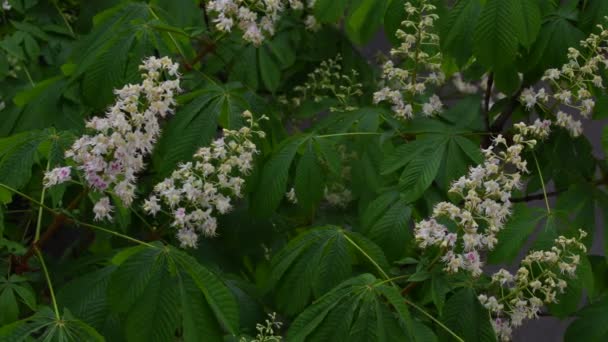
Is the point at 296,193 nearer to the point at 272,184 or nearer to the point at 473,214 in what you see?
the point at 272,184

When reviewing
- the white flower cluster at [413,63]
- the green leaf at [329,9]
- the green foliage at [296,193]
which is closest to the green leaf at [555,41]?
the green foliage at [296,193]

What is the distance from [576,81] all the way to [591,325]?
66 centimetres

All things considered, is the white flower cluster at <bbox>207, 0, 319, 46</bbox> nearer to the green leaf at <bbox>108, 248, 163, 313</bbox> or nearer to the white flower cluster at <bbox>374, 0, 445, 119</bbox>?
the white flower cluster at <bbox>374, 0, 445, 119</bbox>

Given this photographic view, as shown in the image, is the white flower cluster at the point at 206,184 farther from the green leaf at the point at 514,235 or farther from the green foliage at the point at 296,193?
the green leaf at the point at 514,235

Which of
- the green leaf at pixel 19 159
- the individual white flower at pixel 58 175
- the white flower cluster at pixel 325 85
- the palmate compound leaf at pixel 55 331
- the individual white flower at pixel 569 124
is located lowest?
the white flower cluster at pixel 325 85

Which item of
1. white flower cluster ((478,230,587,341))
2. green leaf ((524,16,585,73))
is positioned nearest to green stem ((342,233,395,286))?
white flower cluster ((478,230,587,341))

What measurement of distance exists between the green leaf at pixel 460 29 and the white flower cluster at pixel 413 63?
51mm

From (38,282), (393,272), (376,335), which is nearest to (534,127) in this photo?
(393,272)

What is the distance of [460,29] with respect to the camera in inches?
103

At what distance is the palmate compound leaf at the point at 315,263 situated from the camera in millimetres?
2357

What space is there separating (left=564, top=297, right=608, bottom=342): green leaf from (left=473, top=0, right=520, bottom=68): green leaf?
736 millimetres

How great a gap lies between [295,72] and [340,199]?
0.59m

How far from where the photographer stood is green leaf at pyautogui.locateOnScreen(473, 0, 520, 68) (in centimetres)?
252

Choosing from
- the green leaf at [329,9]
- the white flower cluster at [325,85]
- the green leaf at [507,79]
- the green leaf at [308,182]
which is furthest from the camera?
the white flower cluster at [325,85]
